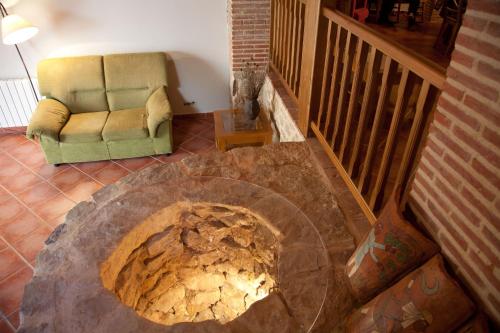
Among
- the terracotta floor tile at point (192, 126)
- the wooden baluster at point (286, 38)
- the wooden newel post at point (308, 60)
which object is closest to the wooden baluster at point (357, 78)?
the wooden newel post at point (308, 60)

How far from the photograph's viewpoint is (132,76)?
4.68 meters

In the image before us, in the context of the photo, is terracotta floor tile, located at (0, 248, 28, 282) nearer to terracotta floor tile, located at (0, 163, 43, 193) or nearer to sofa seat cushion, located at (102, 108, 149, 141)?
terracotta floor tile, located at (0, 163, 43, 193)

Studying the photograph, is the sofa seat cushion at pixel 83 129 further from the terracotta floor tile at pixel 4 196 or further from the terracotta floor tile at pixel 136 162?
the terracotta floor tile at pixel 4 196

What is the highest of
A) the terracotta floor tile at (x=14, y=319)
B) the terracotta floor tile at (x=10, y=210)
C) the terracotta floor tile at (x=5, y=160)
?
the terracotta floor tile at (x=5, y=160)

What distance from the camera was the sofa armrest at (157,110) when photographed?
4.21m

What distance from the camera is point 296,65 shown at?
3283mm

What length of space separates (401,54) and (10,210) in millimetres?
4028

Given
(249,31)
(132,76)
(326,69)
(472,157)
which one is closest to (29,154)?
(132,76)

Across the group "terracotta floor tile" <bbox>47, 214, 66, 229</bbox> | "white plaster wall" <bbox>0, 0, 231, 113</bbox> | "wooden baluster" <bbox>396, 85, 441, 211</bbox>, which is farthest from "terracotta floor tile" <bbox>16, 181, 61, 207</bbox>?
"wooden baluster" <bbox>396, 85, 441, 211</bbox>

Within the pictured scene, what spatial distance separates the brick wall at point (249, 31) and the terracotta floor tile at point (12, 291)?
333 centimetres

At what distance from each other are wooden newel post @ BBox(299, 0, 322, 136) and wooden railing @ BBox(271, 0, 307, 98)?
0.28m

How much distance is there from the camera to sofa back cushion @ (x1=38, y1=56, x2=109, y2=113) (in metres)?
4.52

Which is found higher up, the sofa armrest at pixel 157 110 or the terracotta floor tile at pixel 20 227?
the sofa armrest at pixel 157 110

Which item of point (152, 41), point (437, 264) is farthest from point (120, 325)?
point (152, 41)
